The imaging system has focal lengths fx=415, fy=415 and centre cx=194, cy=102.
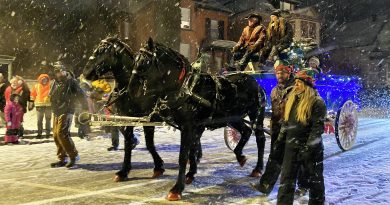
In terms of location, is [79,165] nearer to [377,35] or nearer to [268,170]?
[268,170]

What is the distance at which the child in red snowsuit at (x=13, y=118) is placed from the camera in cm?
1194

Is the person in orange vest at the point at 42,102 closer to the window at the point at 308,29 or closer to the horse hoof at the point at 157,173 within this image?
the horse hoof at the point at 157,173

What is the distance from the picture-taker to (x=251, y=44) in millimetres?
8984

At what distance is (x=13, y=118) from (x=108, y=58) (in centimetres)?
644

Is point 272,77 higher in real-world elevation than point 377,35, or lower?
lower

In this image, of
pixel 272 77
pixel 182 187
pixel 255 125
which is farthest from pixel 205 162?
pixel 182 187

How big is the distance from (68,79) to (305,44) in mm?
5115

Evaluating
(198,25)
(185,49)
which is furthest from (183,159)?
(198,25)

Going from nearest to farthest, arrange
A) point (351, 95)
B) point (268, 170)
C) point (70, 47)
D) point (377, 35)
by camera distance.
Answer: point (268, 170)
point (351, 95)
point (70, 47)
point (377, 35)

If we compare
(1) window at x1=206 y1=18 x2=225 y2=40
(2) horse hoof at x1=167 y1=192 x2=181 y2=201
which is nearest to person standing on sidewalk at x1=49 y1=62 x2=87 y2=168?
(2) horse hoof at x1=167 y1=192 x2=181 y2=201

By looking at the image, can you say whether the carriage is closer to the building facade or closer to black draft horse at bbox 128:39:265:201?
black draft horse at bbox 128:39:265:201

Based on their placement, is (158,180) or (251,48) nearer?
(158,180)

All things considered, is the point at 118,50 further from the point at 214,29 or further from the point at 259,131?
the point at 214,29

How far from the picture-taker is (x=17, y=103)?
1216 centimetres
